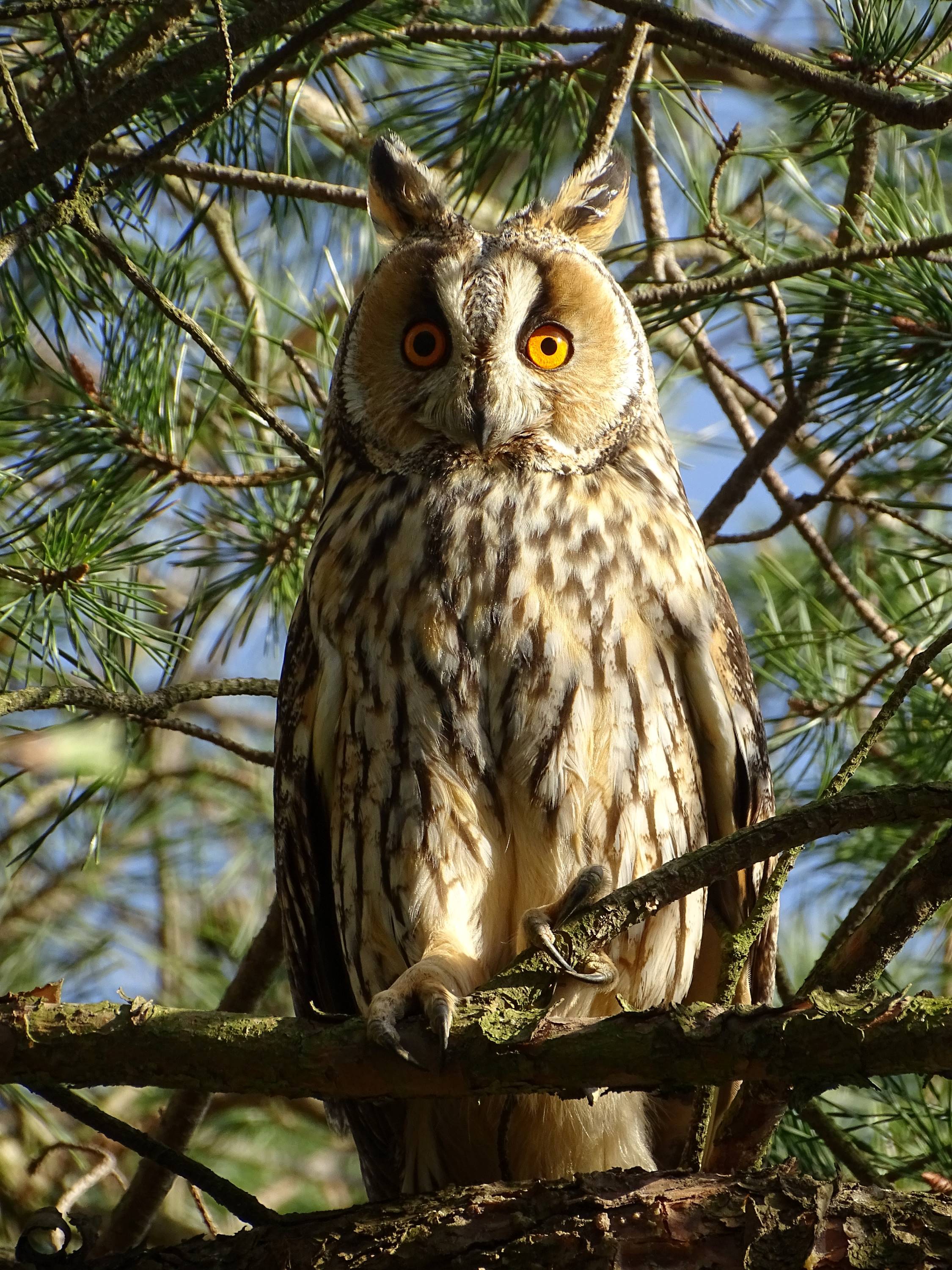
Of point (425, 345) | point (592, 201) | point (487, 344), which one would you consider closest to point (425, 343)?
point (425, 345)

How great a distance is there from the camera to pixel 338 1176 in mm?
4645

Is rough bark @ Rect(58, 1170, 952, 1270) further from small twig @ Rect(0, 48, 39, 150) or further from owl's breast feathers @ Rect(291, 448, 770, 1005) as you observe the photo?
small twig @ Rect(0, 48, 39, 150)

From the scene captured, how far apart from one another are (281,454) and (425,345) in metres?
0.82

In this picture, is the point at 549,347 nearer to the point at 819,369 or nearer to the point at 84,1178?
the point at 819,369

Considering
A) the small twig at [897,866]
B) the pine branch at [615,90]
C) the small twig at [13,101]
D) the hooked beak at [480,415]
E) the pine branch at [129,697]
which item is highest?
the pine branch at [615,90]

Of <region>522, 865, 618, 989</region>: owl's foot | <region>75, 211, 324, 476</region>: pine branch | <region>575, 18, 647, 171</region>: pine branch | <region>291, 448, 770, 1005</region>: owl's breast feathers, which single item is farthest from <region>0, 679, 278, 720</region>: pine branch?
<region>575, 18, 647, 171</region>: pine branch

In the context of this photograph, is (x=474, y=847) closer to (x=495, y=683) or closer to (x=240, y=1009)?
(x=495, y=683)

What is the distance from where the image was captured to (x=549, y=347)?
247cm

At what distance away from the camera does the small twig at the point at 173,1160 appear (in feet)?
5.56

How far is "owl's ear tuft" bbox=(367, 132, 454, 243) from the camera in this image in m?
2.67

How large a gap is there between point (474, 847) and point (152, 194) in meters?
1.69

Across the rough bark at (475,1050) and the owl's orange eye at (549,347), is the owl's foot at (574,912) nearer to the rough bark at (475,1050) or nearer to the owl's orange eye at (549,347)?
the rough bark at (475,1050)

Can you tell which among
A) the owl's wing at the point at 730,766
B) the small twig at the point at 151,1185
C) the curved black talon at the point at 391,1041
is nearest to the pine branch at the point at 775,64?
the owl's wing at the point at 730,766

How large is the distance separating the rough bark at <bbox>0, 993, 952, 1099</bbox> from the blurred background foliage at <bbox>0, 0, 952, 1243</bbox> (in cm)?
39
